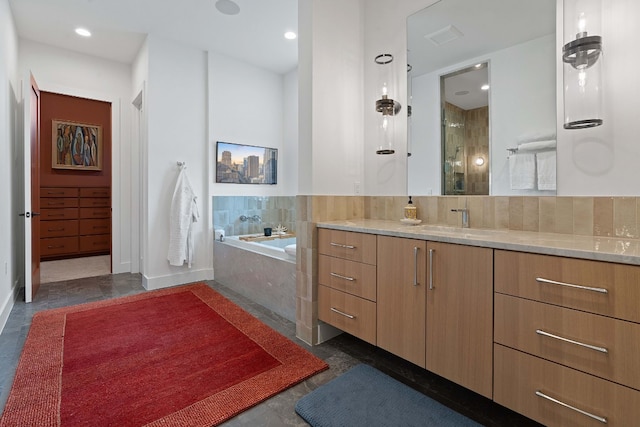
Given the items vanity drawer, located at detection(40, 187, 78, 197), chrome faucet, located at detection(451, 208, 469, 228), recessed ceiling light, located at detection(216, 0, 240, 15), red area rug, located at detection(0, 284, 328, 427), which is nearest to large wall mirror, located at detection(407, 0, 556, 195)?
chrome faucet, located at detection(451, 208, 469, 228)

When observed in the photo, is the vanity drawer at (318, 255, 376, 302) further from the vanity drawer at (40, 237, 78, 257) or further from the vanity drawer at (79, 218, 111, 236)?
the vanity drawer at (40, 237, 78, 257)

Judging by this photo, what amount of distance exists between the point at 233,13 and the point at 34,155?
2.67 meters

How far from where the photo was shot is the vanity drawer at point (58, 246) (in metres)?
5.21

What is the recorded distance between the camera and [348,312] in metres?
2.05

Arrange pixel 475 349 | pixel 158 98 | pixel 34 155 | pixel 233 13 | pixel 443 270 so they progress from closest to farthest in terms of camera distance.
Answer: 1. pixel 475 349
2. pixel 443 270
3. pixel 233 13
4. pixel 34 155
5. pixel 158 98

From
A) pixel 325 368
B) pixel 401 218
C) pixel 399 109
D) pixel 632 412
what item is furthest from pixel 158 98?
pixel 632 412

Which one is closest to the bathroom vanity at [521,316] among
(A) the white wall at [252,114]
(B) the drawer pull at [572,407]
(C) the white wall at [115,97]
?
(B) the drawer pull at [572,407]

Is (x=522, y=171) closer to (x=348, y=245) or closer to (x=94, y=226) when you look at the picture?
(x=348, y=245)

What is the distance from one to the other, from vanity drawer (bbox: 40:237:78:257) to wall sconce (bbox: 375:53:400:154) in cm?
583

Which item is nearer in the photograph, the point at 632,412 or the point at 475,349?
the point at 632,412

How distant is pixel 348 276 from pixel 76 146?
5779 millimetres

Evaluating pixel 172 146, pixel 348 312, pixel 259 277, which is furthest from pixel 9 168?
pixel 348 312

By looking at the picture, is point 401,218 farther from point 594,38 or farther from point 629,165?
point 594,38

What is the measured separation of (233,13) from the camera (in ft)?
10.4
